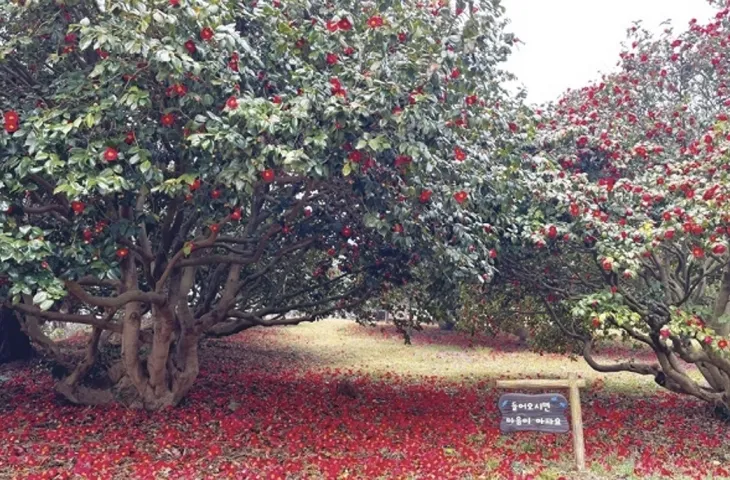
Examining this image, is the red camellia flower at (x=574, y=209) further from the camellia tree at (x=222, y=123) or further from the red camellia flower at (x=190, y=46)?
the red camellia flower at (x=190, y=46)

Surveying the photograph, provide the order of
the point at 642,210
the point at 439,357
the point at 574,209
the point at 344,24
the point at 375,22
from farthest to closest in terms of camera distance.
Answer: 1. the point at 439,357
2. the point at 642,210
3. the point at 574,209
4. the point at 375,22
5. the point at 344,24

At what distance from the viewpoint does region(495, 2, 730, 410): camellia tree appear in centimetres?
625

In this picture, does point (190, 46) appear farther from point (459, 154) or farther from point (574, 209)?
point (574, 209)

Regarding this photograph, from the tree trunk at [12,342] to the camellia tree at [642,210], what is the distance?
914 centimetres

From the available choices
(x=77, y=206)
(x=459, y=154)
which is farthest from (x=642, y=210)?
(x=77, y=206)

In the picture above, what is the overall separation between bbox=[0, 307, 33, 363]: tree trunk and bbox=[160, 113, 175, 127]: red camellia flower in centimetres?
786

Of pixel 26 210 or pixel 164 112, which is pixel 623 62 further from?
pixel 26 210

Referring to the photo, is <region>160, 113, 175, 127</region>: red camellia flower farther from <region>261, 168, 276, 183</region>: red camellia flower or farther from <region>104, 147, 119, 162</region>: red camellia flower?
<region>261, 168, 276, 183</region>: red camellia flower

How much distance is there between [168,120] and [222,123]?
28.3 inches

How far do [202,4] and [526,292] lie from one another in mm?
6563

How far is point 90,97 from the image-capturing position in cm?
526

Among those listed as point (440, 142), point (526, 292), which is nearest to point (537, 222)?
point (440, 142)

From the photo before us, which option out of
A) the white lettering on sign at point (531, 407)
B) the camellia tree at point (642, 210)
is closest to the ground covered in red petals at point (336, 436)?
the white lettering on sign at point (531, 407)

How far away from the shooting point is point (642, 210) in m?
7.23
